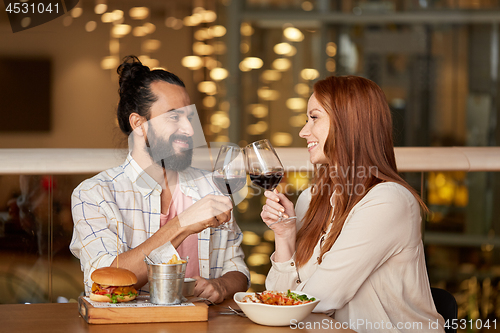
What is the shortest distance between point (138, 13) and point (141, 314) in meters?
4.83

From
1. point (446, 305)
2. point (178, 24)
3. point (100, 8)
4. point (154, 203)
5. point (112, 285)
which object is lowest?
point (446, 305)

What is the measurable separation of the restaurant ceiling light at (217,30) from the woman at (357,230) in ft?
13.4

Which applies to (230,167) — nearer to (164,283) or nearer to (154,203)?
(164,283)

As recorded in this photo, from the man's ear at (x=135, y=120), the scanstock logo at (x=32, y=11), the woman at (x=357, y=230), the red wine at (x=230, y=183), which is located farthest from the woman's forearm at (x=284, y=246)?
the scanstock logo at (x=32, y=11)

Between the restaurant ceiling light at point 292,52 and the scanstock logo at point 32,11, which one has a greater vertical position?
the scanstock logo at point 32,11

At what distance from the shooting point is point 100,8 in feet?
17.9

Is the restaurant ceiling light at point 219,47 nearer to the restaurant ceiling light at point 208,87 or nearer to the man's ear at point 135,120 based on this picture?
the restaurant ceiling light at point 208,87

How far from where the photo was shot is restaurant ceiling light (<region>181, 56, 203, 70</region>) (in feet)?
18.5

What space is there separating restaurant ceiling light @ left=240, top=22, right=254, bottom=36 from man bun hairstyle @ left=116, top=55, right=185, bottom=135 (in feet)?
12.0

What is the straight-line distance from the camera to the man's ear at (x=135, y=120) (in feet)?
6.44

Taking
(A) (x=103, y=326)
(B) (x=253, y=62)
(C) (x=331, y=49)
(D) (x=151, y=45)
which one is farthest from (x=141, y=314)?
(C) (x=331, y=49)

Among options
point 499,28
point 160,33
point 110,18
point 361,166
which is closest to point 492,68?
point 499,28

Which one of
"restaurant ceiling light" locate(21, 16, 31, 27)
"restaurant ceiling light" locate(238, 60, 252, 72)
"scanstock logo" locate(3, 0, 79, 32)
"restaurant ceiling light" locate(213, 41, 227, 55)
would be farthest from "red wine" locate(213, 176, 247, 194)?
"restaurant ceiling light" locate(21, 16, 31, 27)

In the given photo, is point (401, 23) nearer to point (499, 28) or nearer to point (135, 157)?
point (499, 28)
